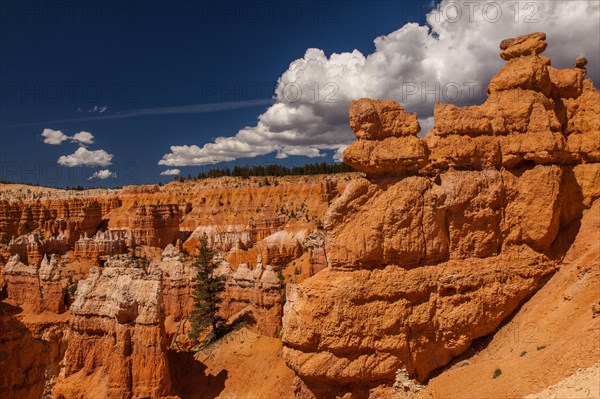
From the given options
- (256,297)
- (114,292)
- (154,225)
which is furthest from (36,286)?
(154,225)

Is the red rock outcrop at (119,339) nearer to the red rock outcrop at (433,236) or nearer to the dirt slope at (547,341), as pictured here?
the red rock outcrop at (433,236)

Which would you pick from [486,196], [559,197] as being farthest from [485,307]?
[559,197]

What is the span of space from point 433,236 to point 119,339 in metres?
15.3

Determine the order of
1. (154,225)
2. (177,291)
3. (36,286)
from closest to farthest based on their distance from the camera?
(177,291) → (36,286) → (154,225)

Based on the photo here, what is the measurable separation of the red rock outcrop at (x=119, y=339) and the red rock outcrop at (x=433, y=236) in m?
8.09

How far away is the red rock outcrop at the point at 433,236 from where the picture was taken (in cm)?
1448

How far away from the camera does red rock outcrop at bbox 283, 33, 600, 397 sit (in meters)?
14.5

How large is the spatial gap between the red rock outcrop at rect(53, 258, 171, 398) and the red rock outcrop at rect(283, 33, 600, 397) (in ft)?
26.6

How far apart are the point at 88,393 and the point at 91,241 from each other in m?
38.6

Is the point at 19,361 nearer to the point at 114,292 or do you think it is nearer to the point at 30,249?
the point at 114,292

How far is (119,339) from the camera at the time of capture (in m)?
19.8

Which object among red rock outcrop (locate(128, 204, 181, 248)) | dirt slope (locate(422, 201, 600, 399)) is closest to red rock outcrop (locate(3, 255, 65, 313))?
red rock outcrop (locate(128, 204, 181, 248))

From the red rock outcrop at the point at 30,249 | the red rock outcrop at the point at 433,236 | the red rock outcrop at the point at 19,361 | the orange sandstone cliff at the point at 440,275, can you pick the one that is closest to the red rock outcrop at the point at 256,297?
the orange sandstone cliff at the point at 440,275

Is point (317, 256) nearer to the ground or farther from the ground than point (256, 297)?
farther from the ground
